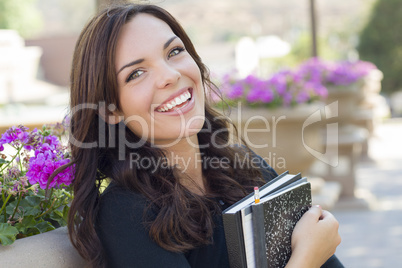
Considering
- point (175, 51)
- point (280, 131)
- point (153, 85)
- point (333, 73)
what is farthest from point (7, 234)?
point (333, 73)

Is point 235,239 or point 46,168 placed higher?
point 46,168

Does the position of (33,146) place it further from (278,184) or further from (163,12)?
(278,184)

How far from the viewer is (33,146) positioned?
1.45m

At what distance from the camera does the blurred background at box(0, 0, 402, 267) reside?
4.88m

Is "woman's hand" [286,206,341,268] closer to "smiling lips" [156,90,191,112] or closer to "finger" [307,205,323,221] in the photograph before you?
"finger" [307,205,323,221]

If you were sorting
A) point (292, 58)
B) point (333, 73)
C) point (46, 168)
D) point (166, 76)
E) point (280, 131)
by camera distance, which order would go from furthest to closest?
point (292, 58), point (333, 73), point (280, 131), point (166, 76), point (46, 168)

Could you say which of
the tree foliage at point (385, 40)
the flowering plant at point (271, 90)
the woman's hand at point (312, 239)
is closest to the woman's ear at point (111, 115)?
the woman's hand at point (312, 239)

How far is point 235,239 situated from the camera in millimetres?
1235

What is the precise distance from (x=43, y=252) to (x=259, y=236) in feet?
1.63

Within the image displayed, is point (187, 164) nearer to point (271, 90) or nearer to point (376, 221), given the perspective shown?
point (271, 90)

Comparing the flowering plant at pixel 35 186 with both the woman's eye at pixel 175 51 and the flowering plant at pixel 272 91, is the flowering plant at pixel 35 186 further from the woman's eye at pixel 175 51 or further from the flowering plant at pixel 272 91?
the flowering plant at pixel 272 91

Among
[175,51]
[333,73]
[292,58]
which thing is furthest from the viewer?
[292,58]

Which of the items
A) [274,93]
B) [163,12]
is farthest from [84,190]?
[274,93]

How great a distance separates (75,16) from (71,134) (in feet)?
115
